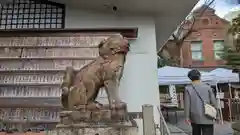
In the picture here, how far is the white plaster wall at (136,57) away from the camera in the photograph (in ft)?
18.5

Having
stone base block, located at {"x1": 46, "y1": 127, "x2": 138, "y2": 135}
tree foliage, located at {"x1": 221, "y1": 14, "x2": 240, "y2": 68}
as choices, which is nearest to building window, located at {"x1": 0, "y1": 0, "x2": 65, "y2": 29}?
tree foliage, located at {"x1": 221, "y1": 14, "x2": 240, "y2": 68}

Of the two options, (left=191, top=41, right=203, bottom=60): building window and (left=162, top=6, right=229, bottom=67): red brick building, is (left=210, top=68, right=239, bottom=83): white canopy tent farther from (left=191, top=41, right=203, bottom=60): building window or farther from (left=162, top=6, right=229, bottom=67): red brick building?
(left=191, top=41, right=203, bottom=60): building window

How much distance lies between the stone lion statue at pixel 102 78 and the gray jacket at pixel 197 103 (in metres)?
1.48

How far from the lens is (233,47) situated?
5316 millimetres

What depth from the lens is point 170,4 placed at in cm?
564

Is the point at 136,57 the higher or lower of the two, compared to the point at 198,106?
higher

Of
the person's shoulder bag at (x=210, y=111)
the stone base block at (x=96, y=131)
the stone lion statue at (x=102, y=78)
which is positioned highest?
the stone lion statue at (x=102, y=78)

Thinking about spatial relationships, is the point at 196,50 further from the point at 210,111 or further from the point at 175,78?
the point at 210,111

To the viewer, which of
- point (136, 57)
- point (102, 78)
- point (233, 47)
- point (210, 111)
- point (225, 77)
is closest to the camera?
point (102, 78)

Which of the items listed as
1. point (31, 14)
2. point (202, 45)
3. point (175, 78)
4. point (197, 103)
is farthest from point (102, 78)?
point (202, 45)

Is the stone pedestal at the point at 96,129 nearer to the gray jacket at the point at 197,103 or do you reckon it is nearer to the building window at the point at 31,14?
the gray jacket at the point at 197,103

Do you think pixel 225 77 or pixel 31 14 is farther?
pixel 225 77

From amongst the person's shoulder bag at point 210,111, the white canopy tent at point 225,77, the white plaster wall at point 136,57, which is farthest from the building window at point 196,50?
the person's shoulder bag at point 210,111

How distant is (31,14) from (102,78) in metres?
4.12
